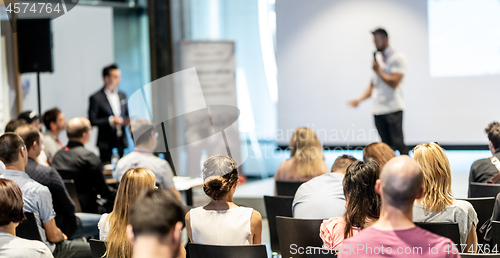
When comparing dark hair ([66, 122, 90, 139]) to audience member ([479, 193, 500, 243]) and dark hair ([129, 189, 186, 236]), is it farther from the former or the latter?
audience member ([479, 193, 500, 243])

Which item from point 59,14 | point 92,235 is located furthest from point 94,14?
point 92,235

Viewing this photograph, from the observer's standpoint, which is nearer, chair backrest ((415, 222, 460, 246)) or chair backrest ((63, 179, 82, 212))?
chair backrest ((415, 222, 460, 246))

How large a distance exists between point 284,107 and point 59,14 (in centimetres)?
367

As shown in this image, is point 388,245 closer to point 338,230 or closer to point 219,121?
point 338,230

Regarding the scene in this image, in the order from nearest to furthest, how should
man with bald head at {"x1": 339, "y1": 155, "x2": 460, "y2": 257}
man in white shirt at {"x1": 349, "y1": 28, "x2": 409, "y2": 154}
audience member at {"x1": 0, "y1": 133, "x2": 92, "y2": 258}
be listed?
man with bald head at {"x1": 339, "y1": 155, "x2": 460, "y2": 257} → audience member at {"x1": 0, "y1": 133, "x2": 92, "y2": 258} → man in white shirt at {"x1": 349, "y1": 28, "x2": 409, "y2": 154}

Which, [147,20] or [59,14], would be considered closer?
[59,14]

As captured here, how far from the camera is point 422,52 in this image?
221 inches

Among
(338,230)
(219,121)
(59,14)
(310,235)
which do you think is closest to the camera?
(338,230)

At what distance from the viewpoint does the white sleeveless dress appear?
2334mm

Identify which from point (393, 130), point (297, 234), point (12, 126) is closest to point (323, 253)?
point (297, 234)

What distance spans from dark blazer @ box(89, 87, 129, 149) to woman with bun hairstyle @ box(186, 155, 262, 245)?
399 cm

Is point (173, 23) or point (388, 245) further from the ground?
point (173, 23)

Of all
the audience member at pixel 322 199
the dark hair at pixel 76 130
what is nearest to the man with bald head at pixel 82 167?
the dark hair at pixel 76 130

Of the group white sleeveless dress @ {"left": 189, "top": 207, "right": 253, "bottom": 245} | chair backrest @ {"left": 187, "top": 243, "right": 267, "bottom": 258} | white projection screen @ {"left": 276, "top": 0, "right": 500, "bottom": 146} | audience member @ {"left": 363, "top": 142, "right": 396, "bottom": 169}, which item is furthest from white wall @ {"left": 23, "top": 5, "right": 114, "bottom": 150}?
chair backrest @ {"left": 187, "top": 243, "right": 267, "bottom": 258}
